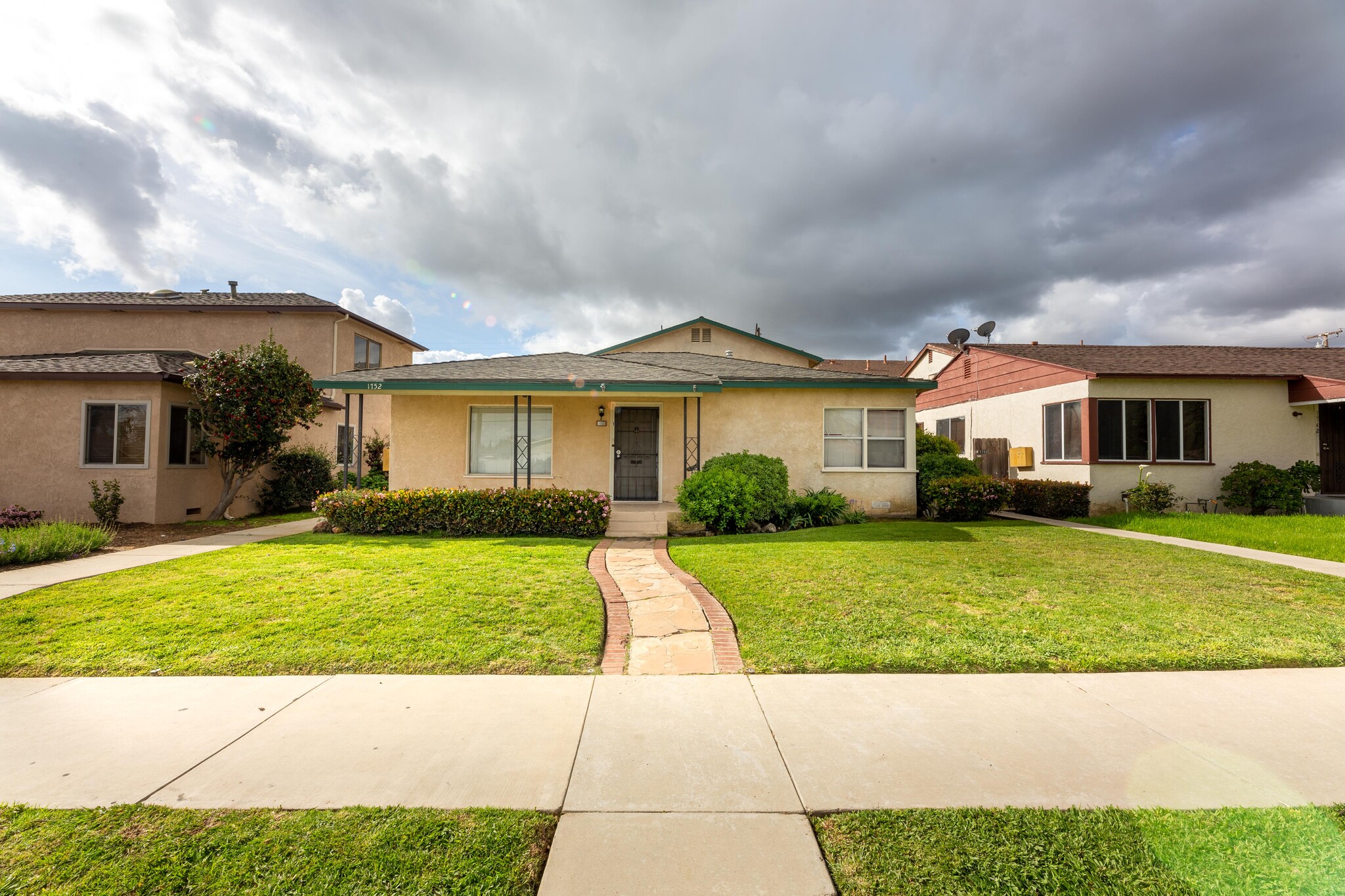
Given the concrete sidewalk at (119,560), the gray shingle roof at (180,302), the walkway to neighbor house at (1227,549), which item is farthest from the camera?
the gray shingle roof at (180,302)

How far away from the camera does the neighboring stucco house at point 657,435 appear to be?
12.0m

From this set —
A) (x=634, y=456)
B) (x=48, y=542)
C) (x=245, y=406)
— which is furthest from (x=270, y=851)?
(x=245, y=406)

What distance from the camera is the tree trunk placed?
12.2 meters

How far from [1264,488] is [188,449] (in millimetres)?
24358

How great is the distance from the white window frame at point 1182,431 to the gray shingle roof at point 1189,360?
66cm

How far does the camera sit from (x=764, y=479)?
34.9ft

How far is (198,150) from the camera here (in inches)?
405

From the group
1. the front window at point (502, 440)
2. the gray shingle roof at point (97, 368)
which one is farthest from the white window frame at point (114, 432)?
the front window at point (502, 440)

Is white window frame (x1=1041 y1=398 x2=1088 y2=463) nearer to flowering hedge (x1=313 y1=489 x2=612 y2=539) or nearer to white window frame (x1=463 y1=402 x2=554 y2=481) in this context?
white window frame (x1=463 y1=402 x2=554 y2=481)

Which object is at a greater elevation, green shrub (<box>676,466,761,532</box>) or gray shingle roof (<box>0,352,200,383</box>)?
gray shingle roof (<box>0,352,200,383</box>)

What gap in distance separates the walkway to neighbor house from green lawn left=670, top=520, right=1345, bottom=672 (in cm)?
45

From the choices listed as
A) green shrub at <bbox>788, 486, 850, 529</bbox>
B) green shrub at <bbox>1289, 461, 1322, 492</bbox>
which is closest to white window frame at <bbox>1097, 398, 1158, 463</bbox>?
green shrub at <bbox>1289, 461, 1322, 492</bbox>

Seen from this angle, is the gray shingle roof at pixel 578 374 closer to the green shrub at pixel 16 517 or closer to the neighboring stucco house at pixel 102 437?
the neighboring stucco house at pixel 102 437

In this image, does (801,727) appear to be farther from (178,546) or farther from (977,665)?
(178,546)
